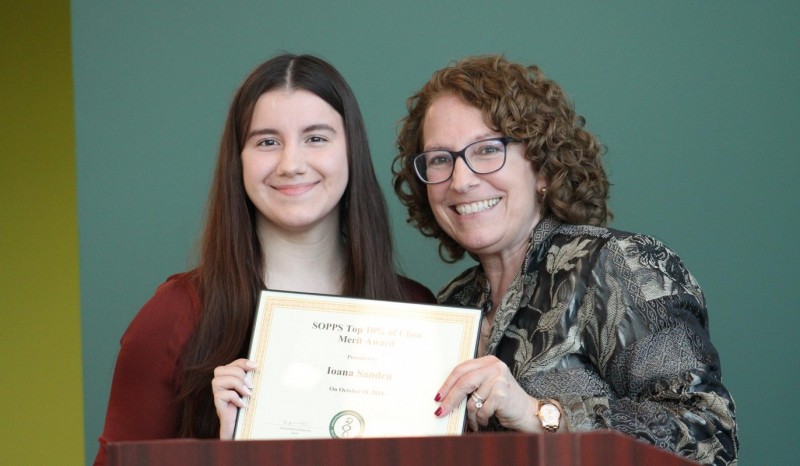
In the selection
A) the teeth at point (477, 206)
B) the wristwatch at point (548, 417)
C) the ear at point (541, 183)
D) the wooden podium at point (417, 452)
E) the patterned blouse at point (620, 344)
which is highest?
the ear at point (541, 183)

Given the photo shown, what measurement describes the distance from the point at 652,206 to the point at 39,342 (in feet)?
6.97

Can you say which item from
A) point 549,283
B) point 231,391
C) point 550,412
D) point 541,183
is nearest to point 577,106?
point 541,183

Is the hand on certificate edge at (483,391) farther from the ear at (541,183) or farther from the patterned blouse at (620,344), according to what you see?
the ear at (541,183)

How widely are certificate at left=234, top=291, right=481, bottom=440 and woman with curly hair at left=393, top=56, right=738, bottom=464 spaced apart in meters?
0.05

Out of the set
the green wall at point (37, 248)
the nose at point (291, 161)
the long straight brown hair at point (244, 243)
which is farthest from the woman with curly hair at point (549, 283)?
the green wall at point (37, 248)

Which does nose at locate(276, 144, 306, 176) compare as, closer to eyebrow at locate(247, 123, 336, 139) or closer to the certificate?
eyebrow at locate(247, 123, 336, 139)

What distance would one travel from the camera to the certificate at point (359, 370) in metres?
1.74

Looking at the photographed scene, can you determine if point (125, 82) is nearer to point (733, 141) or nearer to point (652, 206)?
point (652, 206)

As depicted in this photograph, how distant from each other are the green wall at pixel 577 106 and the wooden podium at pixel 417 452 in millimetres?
2308

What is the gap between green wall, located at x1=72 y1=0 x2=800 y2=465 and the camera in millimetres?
2979

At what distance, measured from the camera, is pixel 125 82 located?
326 cm

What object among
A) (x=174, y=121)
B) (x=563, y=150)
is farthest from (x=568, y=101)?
(x=174, y=121)

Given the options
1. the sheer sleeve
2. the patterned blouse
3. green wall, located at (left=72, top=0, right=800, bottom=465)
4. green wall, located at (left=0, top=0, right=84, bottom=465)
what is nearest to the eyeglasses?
the patterned blouse

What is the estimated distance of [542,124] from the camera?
222 cm
